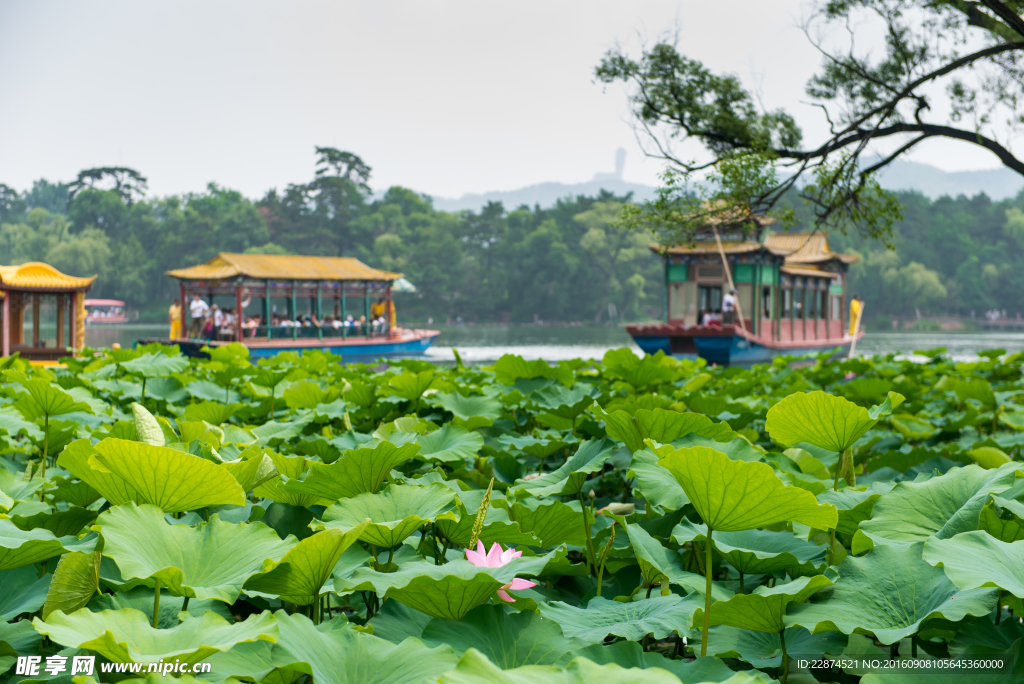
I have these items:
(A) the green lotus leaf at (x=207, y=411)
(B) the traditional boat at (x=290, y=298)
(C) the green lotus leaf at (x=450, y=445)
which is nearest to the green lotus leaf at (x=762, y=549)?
(C) the green lotus leaf at (x=450, y=445)

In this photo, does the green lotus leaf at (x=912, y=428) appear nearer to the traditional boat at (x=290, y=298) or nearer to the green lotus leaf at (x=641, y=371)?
the green lotus leaf at (x=641, y=371)

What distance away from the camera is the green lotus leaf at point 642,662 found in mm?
697

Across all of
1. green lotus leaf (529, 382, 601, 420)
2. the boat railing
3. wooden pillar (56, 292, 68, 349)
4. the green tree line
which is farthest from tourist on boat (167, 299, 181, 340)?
the green tree line

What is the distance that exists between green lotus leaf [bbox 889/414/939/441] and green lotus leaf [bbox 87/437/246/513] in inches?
85.3

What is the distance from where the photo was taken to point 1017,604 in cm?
78

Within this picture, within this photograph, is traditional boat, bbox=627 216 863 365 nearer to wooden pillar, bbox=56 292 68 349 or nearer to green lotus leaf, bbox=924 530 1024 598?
wooden pillar, bbox=56 292 68 349

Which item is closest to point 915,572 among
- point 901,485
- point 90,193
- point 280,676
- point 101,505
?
point 901,485

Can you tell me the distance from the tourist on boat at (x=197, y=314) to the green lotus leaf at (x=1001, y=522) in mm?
16566

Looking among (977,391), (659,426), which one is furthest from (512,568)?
(977,391)

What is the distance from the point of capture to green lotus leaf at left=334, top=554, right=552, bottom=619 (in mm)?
723

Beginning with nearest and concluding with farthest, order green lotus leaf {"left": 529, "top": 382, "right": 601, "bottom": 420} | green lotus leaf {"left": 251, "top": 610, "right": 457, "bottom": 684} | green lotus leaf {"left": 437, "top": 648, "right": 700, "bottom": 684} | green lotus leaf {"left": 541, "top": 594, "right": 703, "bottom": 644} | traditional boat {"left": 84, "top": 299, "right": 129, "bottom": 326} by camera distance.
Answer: green lotus leaf {"left": 437, "top": 648, "right": 700, "bottom": 684} < green lotus leaf {"left": 251, "top": 610, "right": 457, "bottom": 684} < green lotus leaf {"left": 541, "top": 594, "right": 703, "bottom": 644} < green lotus leaf {"left": 529, "top": 382, "right": 601, "bottom": 420} < traditional boat {"left": 84, "top": 299, "right": 129, "bottom": 326}

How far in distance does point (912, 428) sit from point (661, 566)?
6.44ft

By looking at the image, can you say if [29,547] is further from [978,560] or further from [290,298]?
[290,298]

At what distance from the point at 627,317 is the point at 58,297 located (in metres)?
41.4
